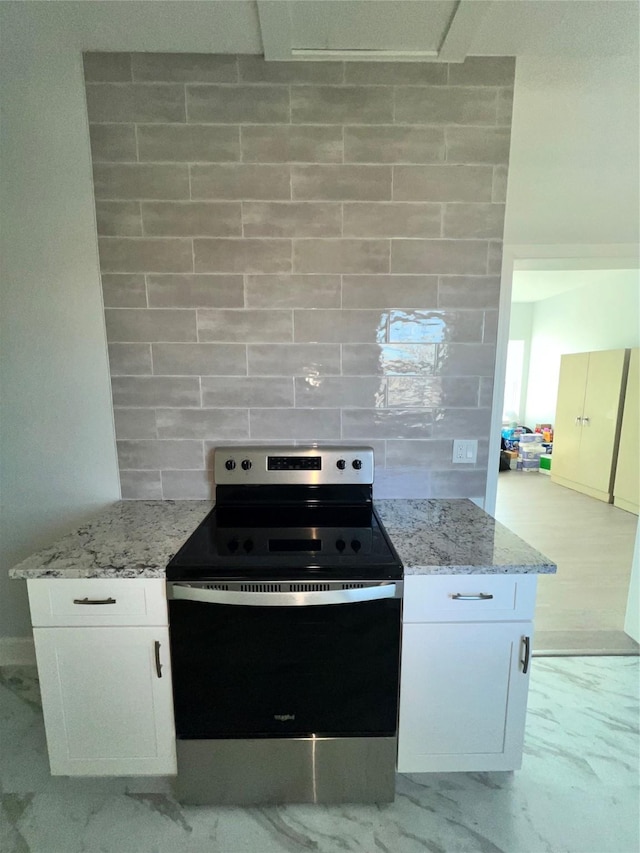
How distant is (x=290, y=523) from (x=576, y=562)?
2.59 meters

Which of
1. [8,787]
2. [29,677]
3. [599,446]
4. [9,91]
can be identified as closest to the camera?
[8,787]

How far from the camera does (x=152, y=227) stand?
1.42 m

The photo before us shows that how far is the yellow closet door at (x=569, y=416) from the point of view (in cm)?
452

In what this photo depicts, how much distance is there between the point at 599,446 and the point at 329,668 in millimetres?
4635

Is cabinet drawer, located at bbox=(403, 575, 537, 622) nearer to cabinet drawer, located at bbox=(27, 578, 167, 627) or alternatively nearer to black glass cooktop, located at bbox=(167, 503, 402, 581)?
black glass cooktop, located at bbox=(167, 503, 402, 581)

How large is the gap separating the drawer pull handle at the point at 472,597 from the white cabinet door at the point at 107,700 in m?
0.90

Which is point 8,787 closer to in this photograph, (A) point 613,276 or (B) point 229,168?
(B) point 229,168

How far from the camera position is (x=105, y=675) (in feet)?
3.64

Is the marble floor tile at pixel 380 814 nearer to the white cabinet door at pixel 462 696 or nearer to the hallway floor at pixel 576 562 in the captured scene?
the white cabinet door at pixel 462 696

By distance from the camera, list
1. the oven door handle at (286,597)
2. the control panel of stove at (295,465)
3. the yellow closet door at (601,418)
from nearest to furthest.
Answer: the oven door handle at (286,597), the control panel of stove at (295,465), the yellow closet door at (601,418)

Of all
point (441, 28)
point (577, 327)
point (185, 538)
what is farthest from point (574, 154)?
point (577, 327)

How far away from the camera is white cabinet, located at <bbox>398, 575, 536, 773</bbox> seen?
1.08 m

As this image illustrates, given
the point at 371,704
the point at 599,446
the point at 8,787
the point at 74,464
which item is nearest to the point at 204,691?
the point at 371,704

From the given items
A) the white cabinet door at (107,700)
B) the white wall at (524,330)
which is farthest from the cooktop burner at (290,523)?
the white wall at (524,330)
